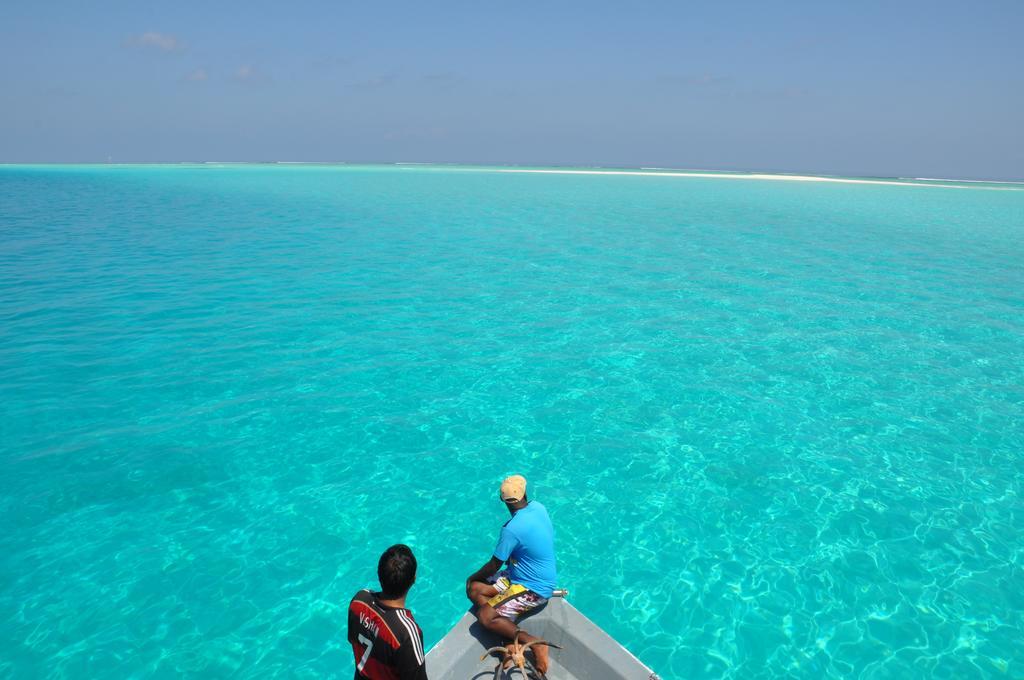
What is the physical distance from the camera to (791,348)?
1591cm

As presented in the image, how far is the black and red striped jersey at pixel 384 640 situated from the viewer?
3.82 m

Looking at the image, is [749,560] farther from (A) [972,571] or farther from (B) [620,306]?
(B) [620,306]

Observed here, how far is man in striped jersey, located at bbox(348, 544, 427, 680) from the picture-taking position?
3.82 m

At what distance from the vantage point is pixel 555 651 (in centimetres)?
559

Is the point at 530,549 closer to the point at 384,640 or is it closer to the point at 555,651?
the point at 555,651

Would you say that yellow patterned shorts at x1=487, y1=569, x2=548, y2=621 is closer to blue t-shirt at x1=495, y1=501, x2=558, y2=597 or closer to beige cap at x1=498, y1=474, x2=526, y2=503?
blue t-shirt at x1=495, y1=501, x2=558, y2=597

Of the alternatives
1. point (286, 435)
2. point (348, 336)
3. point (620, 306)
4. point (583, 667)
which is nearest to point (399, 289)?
point (348, 336)

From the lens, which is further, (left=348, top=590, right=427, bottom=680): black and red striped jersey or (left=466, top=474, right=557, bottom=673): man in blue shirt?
(left=466, top=474, right=557, bottom=673): man in blue shirt

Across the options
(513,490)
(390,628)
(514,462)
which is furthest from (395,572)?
(514,462)

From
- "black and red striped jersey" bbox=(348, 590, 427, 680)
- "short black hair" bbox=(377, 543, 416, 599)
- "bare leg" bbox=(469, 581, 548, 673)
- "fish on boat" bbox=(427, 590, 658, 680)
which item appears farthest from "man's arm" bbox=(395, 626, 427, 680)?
"bare leg" bbox=(469, 581, 548, 673)

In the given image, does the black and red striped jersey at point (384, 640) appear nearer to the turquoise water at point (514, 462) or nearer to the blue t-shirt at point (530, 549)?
the blue t-shirt at point (530, 549)

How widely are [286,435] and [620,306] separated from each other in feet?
41.2

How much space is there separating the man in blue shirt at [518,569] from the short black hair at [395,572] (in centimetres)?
169

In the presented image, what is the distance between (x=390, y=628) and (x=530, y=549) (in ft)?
6.59
